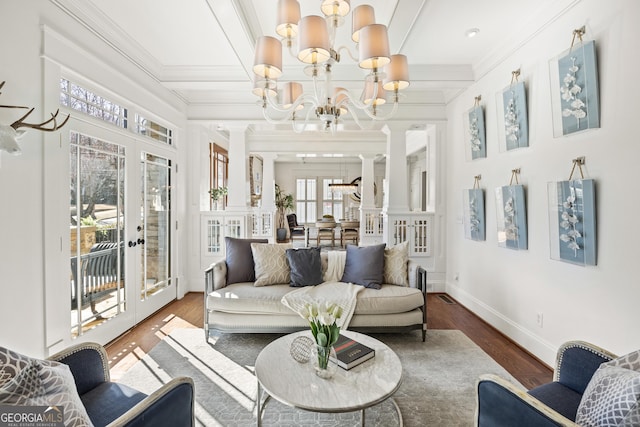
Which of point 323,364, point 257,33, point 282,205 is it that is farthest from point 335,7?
point 282,205

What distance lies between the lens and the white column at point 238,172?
16.4 feet

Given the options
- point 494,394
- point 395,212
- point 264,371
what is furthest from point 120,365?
point 395,212

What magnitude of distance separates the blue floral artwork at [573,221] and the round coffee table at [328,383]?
162cm

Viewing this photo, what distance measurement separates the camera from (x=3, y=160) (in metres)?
1.92

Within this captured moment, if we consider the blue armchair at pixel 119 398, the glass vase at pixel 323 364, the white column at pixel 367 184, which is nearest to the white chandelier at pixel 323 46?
the glass vase at pixel 323 364

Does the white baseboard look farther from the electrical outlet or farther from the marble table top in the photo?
the marble table top

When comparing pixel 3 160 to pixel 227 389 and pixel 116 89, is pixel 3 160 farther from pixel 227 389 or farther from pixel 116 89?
pixel 227 389

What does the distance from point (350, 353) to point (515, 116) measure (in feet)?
8.76

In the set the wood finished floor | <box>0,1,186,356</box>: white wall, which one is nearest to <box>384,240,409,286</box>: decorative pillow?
the wood finished floor

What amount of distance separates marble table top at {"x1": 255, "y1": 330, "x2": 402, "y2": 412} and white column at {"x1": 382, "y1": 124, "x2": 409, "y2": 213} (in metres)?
3.11

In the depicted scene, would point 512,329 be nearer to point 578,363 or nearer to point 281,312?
point 578,363

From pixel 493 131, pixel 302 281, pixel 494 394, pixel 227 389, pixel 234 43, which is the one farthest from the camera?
pixel 493 131

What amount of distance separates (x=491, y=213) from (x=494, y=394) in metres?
2.60

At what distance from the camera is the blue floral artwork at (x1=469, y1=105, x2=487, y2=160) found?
141 inches
